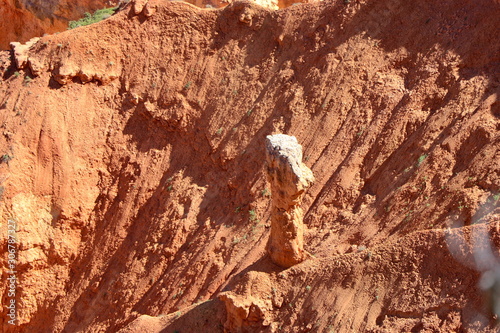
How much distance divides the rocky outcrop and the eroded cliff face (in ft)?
65.8

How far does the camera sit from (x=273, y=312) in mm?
13781

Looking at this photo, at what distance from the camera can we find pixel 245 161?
63.4 ft

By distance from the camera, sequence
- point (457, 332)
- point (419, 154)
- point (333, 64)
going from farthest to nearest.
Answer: point (333, 64) → point (419, 154) → point (457, 332)

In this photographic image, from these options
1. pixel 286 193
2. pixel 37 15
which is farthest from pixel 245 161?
pixel 37 15

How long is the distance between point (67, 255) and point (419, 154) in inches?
462

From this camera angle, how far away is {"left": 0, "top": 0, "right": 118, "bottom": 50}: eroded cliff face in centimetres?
3117

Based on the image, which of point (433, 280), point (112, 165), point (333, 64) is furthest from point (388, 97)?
point (112, 165)

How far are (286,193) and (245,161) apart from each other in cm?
585

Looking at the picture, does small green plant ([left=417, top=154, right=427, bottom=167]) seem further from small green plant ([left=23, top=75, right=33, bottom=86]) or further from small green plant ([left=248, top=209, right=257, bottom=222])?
small green plant ([left=23, top=75, right=33, bottom=86])

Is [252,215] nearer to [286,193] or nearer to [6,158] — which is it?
[286,193]

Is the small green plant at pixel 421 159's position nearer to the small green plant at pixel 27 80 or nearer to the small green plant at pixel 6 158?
the small green plant at pixel 6 158

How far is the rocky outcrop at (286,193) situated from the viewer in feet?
43.1

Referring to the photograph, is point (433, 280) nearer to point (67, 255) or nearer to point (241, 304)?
point (241, 304)

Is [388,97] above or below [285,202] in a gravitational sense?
above
